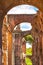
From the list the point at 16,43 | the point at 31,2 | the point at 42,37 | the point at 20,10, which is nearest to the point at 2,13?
the point at 31,2

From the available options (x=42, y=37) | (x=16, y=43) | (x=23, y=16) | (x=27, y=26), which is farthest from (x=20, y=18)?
(x=27, y=26)

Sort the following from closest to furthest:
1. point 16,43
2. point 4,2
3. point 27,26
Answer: point 4,2, point 16,43, point 27,26

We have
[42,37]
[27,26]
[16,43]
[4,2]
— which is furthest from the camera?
[27,26]

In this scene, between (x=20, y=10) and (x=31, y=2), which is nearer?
(x=31, y=2)

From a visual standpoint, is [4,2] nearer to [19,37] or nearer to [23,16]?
[23,16]

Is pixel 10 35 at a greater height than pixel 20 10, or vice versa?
pixel 20 10

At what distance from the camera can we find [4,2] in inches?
477

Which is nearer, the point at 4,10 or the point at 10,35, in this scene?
the point at 4,10

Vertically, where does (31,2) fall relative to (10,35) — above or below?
above

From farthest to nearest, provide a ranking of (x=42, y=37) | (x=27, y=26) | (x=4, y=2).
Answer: (x=27, y=26), (x=42, y=37), (x=4, y=2)

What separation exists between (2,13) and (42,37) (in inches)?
211

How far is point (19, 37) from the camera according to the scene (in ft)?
84.0

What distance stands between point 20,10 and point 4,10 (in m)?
6.88

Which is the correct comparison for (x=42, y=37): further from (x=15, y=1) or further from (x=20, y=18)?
(x=15, y=1)
